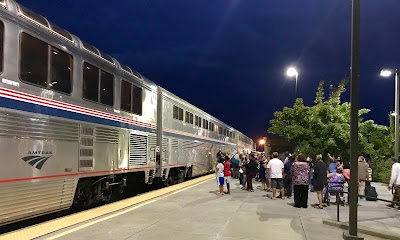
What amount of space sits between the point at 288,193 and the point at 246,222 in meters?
5.42

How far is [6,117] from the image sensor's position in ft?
21.1

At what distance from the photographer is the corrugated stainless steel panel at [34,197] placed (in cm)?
652

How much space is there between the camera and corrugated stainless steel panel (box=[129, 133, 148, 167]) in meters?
11.8

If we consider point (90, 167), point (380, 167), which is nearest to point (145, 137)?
point (90, 167)

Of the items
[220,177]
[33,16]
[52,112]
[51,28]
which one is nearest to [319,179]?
[220,177]

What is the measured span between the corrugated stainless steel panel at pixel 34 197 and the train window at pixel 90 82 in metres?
1.94

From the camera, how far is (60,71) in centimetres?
813

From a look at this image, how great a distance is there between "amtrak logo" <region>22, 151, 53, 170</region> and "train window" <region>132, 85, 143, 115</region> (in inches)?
192

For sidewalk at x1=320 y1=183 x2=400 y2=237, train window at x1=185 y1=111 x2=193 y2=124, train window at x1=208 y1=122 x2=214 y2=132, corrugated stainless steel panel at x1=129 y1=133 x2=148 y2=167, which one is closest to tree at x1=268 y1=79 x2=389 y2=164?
train window at x1=208 y1=122 x2=214 y2=132

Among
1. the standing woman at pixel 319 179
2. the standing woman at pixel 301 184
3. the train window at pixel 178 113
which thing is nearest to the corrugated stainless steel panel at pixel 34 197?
the standing woman at pixel 301 184

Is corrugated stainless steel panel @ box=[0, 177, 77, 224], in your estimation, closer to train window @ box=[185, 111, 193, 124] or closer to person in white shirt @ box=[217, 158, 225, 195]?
person in white shirt @ box=[217, 158, 225, 195]

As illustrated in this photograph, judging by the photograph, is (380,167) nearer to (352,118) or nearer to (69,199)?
(352,118)

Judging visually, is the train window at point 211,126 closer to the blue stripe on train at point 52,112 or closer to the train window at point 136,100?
the train window at point 136,100

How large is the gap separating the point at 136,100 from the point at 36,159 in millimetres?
5497
